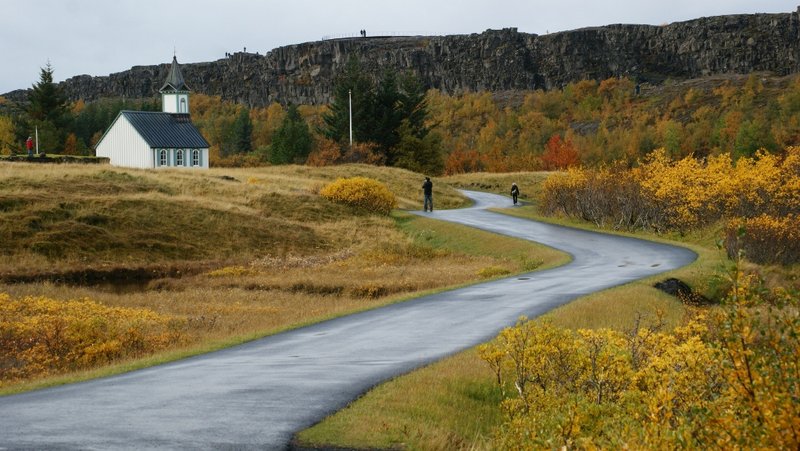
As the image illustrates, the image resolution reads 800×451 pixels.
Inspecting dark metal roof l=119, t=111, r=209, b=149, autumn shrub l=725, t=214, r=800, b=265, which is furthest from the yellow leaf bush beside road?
dark metal roof l=119, t=111, r=209, b=149

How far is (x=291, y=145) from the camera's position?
110000 millimetres

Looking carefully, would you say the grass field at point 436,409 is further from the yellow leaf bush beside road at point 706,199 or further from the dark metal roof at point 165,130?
the dark metal roof at point 165,130

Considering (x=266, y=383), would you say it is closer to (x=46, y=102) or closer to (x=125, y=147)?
(x=125, y=147)

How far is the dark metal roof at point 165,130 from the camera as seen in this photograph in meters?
83.7

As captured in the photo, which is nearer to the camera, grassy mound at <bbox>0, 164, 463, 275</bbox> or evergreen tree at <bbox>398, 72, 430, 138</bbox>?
grassy mound at <bbox>0, 164, 463, 275</bbox>

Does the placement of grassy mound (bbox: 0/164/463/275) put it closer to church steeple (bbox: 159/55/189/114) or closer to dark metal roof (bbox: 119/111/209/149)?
dark metal roof (bbox: 119/111/209/149)

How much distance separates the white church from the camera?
83.5 meters

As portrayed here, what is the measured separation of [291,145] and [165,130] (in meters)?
26.0

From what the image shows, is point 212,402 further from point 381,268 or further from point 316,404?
point 381,268

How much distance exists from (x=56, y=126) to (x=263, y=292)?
9616cm

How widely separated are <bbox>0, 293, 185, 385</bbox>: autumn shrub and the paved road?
307 centimetres

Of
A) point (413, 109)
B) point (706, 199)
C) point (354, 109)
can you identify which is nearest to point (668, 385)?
point (706, 199)

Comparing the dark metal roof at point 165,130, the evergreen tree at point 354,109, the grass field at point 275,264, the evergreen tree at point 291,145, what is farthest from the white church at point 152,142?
the evergreen tree at point 291,145

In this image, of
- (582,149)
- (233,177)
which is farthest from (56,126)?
(582,149)
